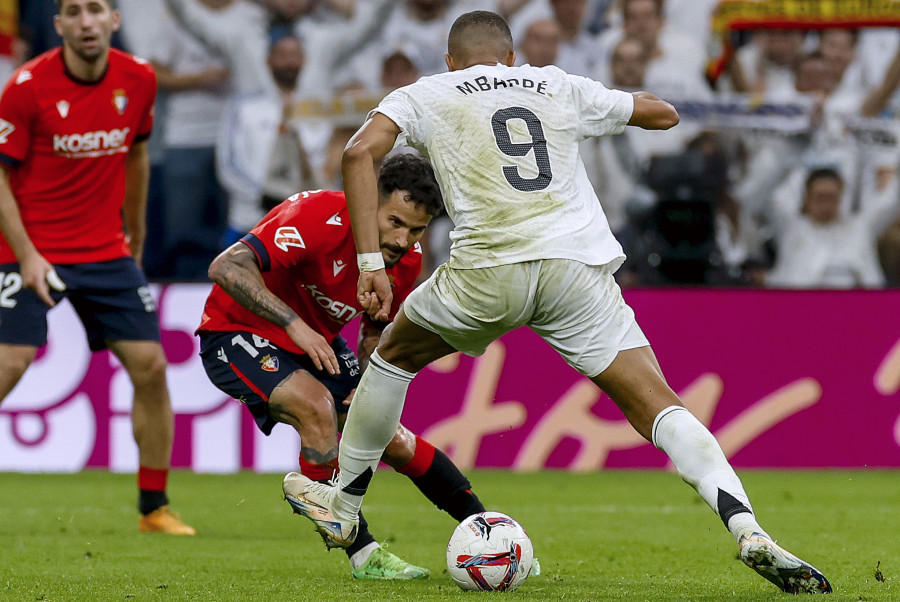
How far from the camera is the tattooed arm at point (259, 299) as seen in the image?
178 inches

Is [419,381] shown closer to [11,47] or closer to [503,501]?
[503,501]

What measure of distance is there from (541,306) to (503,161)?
0.50m

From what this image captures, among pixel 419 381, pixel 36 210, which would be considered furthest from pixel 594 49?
pixel 36 210

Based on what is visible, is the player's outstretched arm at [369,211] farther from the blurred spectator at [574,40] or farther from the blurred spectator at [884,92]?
the blurred spectator at [884,92]

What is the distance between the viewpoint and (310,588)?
14.6ft

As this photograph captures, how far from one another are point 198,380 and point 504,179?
5.71m

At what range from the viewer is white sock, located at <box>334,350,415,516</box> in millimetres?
4504

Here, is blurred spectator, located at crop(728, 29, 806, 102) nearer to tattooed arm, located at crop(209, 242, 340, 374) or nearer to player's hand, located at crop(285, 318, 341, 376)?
tattooed arm, located at crop(209, 242, 340, 374)

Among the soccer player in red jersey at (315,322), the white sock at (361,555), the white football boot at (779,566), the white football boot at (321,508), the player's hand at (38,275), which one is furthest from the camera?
the player's hand at (38,275)

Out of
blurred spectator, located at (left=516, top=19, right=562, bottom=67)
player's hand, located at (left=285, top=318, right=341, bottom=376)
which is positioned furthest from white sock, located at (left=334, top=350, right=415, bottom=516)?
blurred spectator, located at (left=516, top=19, right=562, bottom=67)

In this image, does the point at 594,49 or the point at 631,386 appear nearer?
the point at 631,386

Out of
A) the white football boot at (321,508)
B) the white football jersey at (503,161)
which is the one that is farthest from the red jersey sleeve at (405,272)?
the white football boot at (321,508)

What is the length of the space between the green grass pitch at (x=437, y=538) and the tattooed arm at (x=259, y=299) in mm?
820

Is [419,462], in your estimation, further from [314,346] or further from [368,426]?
[314,346]
